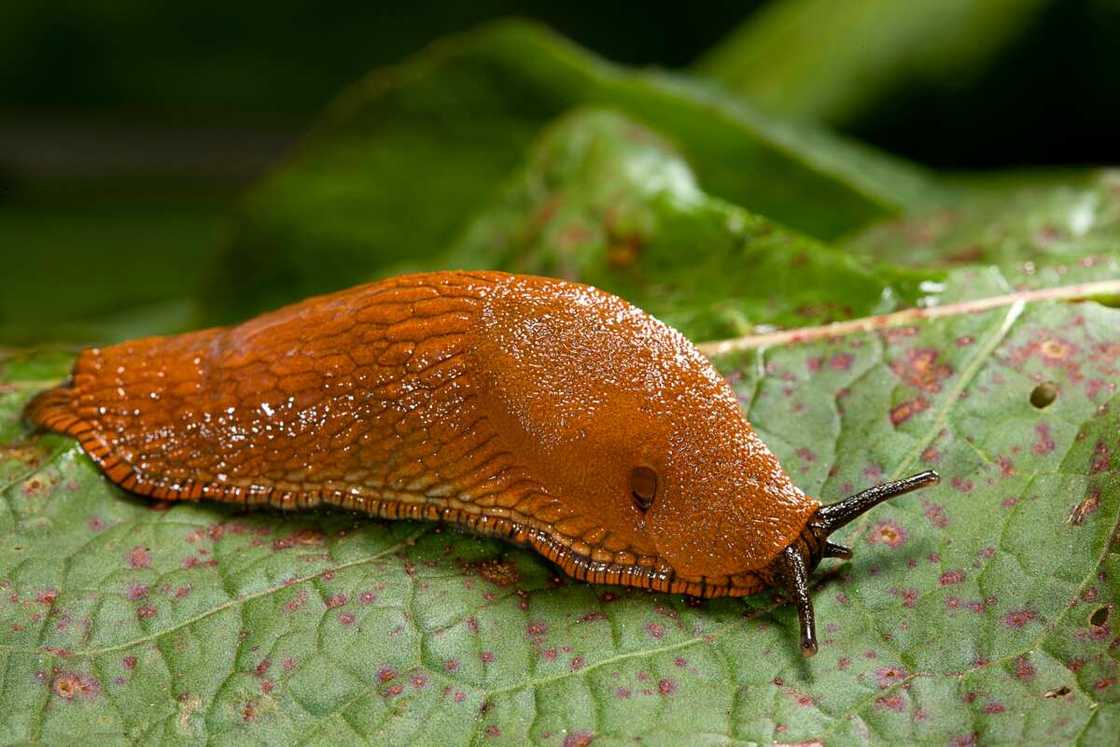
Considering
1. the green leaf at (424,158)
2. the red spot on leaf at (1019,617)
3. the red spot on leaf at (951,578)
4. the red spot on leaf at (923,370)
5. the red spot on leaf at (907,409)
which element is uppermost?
the red spot on leaf at (923,370)

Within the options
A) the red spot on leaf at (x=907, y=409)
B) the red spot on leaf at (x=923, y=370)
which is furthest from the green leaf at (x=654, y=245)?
the red spot on leaf at (x=907, y=409)

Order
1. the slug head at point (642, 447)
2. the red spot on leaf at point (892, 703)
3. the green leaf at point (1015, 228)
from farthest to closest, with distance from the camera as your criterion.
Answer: the green leaf at point (1015, 228) < the slug head at point (642, 447) < the red spot on leaf at point (892, 703)

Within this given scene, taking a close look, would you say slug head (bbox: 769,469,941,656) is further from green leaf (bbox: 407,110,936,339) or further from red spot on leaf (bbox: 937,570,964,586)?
green leaf (bbox: 407,110,936,339)

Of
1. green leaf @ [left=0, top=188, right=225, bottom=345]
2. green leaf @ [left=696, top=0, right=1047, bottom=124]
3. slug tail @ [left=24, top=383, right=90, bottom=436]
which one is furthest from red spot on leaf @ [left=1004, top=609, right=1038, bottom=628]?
green leaf @ [left=0, top=188, right=225, bottom=345]

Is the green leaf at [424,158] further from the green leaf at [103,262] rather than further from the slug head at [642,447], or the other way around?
the slug head at [642,447]

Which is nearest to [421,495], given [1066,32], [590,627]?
[590,627]

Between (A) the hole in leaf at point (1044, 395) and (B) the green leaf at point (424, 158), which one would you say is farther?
(B) the green leaf at point (424, 158)

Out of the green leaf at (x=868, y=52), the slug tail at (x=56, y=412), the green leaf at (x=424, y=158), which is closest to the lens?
the slug tail at (x=56, y=412)
